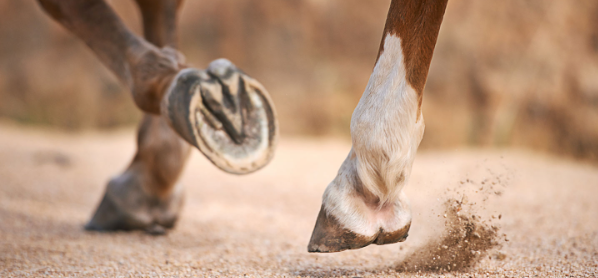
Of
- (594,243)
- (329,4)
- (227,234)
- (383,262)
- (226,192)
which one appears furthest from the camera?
(329,4)

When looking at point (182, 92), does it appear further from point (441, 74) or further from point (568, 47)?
point (568, 47)

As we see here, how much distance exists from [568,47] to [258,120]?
391 cm

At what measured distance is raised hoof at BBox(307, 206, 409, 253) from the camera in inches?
44.0

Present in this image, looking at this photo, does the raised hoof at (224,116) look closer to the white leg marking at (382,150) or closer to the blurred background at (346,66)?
the white leg marking at (382,150)

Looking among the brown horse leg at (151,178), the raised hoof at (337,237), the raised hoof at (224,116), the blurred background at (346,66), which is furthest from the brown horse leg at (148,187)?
the blurred background at (346,66)

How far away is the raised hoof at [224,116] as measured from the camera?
1.18m

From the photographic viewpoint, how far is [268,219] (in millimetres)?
2207

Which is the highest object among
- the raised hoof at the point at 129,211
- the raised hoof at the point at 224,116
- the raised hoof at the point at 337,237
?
the raised hoof at the point at 224,116

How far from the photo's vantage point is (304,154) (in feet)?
14.1

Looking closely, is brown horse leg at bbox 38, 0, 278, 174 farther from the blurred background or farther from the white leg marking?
the blurred background

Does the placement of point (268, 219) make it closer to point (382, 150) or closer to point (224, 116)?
point (224, 116)

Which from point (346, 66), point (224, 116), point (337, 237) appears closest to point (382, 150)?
point (337, 237)

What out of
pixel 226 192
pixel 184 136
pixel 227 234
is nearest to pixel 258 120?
pixel 184 136

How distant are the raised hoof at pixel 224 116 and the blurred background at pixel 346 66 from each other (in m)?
3.51
